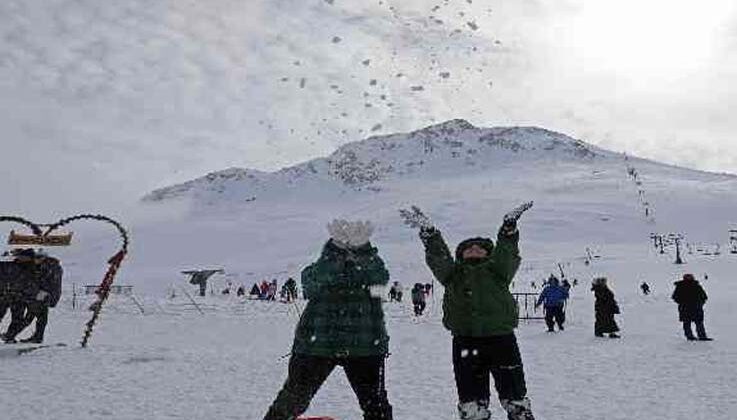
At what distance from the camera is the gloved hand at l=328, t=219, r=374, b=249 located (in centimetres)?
535

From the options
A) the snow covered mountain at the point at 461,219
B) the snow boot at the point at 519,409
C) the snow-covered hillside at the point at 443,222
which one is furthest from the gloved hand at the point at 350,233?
the snow-covered hillside at the point at 443,222

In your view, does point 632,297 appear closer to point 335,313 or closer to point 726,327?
point 726,327

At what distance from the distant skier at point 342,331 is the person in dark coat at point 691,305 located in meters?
11.1

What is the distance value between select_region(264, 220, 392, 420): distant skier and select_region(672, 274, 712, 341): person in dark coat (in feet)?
36.5

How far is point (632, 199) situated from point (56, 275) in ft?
441

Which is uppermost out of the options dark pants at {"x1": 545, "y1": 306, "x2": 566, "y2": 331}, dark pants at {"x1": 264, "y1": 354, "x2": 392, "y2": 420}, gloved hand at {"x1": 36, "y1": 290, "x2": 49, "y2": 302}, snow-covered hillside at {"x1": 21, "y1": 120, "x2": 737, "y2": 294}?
snow-covered hillside at {"x1": 21, "y1": 120, "x2": 737, "y2": 294}

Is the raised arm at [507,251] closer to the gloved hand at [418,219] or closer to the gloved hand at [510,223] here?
the gloved hand at [510,223]

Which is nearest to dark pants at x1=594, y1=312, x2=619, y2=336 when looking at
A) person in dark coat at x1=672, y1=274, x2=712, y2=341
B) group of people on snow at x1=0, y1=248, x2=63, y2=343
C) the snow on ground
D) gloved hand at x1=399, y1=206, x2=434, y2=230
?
the snow on ground

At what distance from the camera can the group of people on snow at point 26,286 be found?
36.7 ft

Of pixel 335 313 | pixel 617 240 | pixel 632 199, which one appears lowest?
pixel 335 313

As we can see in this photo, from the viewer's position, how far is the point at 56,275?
11.6 m

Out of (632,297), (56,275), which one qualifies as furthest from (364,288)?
(632,297)

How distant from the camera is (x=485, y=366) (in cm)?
554

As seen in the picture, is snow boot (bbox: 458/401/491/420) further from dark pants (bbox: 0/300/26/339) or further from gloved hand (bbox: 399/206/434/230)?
dark pants (bbox: 0/300/26/339)
